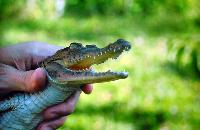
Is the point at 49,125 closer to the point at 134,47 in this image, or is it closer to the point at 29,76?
the point at 29,76

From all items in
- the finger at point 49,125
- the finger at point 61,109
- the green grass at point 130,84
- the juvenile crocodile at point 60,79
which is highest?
the green grass at point 130,84

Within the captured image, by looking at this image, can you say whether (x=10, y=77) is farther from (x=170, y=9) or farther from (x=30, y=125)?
(x=170, y=9)

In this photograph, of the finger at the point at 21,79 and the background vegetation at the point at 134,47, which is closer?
the finger at the point at 21,79

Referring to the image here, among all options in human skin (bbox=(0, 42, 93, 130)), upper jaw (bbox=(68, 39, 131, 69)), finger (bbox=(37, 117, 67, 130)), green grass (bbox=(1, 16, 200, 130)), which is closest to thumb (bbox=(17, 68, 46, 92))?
human skin (bbox=(0, 42, 93, 130))

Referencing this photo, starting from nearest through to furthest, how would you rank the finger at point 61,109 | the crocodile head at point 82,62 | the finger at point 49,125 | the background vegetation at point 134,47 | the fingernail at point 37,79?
the crocodile head at point 82,62, the fingernail at point 37,79, the finger at point 61,109, the finger at point 49,125, the background vegetation at point 134,47

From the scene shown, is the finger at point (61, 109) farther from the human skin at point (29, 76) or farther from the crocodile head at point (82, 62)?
the crocodile head at point (82, 62)

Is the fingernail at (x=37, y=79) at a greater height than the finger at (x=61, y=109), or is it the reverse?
the fingernail at (x=37, y=79)

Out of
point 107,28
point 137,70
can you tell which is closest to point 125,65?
point 137,70

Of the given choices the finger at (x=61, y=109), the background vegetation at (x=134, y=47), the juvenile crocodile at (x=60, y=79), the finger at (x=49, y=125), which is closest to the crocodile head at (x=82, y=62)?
the juvenile crocodile at (x=60, y=79)
